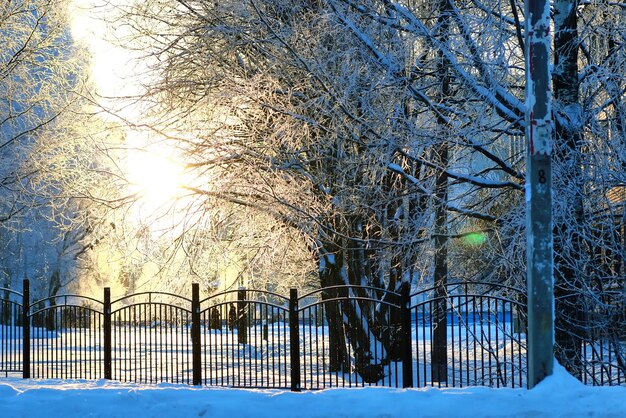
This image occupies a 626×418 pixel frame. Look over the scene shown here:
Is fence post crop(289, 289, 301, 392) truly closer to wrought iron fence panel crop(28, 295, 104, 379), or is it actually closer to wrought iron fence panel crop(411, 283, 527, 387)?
wrought iron fence panel crop(411, 283, 527, 387)

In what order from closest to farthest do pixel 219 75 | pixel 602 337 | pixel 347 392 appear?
pixel 347 392, pixel 602 337, pixel 219 75

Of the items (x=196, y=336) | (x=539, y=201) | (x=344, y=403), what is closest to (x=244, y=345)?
(x=196, y=336)

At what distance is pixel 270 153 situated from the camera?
14430mm

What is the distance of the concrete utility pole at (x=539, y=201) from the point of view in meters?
7.84

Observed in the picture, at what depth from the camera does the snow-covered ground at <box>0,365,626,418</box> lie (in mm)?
7965

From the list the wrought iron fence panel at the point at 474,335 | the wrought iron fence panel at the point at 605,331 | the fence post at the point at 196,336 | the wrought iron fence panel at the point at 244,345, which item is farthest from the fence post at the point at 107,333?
the wrought iron fence panel at the point at 605,331

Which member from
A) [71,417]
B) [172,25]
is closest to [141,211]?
[172,25]

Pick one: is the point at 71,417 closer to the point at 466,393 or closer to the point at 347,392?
the point at 347,392

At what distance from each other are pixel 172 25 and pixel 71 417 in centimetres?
823

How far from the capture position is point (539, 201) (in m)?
7.86

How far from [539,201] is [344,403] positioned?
2869mm

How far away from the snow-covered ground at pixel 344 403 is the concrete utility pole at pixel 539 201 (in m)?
0.30

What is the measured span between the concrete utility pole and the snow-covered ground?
0.30 meters

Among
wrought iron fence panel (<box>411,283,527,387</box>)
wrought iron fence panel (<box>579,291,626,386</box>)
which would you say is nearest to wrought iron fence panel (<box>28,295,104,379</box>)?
wrought iron fence panel (<box>411,283,527,387</box>)
